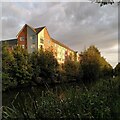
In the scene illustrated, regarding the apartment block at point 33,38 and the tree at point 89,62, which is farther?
the apartment block at point 33,38

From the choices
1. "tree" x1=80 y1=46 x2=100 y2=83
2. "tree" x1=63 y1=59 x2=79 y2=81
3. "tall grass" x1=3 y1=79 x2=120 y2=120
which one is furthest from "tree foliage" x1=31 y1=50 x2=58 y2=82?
"tall grass" x1=3 y1=79 x2=120 y2=120

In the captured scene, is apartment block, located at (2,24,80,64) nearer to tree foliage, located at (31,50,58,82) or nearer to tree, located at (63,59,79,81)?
tree, located at (63,59,79,81)

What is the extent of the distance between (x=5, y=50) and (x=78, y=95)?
21733 millimetres

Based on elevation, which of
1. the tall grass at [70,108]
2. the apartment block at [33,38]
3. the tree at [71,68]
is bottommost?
the tall grass at [70,108]

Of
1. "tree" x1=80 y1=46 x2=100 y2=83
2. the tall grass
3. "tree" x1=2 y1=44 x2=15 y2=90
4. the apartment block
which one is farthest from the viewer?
the apartment block

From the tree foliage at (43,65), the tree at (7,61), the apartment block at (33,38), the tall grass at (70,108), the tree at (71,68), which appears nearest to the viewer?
the tall grass at (70,108)

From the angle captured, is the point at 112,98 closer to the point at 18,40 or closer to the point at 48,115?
the point at 48,115

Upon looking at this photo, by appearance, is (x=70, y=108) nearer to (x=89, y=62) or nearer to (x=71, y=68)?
(x=71, y=68)

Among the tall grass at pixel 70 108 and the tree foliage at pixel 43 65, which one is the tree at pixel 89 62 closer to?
the tree foliage at pixel 43 65

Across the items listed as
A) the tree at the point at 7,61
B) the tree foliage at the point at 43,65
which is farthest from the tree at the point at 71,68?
the tree at the point at 7,61

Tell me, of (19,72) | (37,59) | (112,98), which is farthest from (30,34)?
(112,98)

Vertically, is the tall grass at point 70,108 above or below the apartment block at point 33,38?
below

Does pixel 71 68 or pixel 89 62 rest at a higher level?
pixel 89 62

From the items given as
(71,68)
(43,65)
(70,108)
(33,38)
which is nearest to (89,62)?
(71,68)
